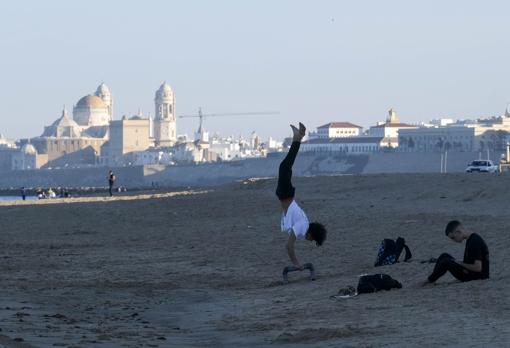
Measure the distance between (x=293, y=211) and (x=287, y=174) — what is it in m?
0.44

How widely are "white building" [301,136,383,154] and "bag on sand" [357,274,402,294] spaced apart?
164 meters

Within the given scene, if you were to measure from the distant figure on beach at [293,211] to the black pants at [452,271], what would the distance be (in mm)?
2175

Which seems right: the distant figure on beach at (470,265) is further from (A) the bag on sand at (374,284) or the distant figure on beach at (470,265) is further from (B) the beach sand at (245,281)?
(A) the bag on sand at (374,284)

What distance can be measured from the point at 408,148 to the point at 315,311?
522ft

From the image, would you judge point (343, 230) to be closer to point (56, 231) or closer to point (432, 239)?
point (432, 239)

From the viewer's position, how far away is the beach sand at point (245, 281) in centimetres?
1020

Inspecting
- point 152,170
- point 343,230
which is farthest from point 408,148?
point 343,230

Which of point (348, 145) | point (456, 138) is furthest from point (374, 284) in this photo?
point (348, 145)

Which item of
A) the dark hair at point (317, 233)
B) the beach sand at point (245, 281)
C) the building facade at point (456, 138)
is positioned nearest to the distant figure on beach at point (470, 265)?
the beach sand at point (245, 281)

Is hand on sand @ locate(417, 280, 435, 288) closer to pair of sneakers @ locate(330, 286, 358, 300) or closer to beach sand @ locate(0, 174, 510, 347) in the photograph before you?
beach sand @ locate(0, 174, 510, 347)

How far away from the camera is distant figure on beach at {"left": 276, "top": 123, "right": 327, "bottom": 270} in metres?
14.3

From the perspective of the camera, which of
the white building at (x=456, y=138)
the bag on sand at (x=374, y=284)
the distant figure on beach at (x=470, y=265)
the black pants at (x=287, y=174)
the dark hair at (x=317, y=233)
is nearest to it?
the distant figure on beach at (x=470, y=265)

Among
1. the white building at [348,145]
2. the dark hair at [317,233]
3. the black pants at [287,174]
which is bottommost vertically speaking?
the white building at [348,145]

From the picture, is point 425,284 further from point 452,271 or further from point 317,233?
point 317,233
